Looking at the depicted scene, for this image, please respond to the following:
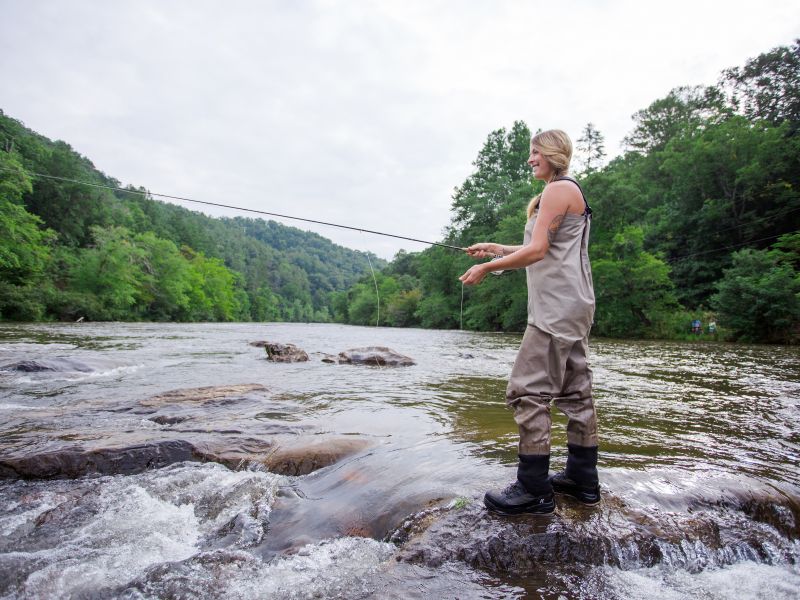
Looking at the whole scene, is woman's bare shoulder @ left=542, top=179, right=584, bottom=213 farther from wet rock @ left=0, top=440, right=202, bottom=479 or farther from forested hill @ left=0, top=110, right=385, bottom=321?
forested hill @ left=0, top=110, right=385, bottom=321

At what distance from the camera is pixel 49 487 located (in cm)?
388

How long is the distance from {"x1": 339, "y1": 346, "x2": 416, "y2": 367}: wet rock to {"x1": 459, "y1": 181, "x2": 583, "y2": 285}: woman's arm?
34.3 feet

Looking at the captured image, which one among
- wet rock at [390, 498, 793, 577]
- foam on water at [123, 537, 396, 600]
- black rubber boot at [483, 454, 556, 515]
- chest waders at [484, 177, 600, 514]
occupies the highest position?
chest waders at [484, 177, 600, 514]

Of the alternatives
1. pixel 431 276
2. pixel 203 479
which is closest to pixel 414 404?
pixel 203 479

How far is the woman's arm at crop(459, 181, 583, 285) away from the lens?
2.91 m

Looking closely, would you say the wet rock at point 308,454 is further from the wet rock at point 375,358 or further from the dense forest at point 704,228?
the dense forest at point 704,228

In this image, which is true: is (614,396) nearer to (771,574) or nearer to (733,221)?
(771,574)

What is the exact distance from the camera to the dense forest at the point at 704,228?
80.2ft

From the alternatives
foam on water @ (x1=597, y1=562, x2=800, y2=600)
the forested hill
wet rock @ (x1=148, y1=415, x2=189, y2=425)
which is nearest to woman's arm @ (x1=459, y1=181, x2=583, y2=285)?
foam on water @ (x1=597, y1=562, x2=800, y2=600)

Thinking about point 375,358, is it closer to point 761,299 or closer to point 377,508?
point 377,508

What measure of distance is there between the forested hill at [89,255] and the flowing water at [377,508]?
15.0ft

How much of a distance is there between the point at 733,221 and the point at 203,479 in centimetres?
4139

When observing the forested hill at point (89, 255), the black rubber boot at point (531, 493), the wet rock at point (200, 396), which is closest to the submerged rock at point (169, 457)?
the black rubber boot at point (531, 493)

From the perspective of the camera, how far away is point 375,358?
13.4 m
